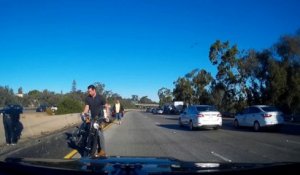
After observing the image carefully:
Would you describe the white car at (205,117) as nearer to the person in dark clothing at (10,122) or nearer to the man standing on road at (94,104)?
the person in dark clothing at (10,122)

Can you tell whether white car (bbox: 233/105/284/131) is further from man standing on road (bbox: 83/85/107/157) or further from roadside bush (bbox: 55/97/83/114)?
roadside bush (bbox: 55/97/83/114)

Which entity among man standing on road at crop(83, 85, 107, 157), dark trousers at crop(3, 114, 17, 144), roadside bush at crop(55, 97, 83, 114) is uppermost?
roadside bush at crop(55, 97, 83, 114)

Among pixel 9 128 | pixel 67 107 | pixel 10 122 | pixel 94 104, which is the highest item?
pixel 67 107

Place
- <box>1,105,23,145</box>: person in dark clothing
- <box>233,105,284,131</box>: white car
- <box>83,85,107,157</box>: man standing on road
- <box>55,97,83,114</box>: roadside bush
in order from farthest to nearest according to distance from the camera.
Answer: <box>55,97,83,114</box>: roadside bush → <box>233,105,284,131</box>: white car → <box>1,105,23,145</box>: person in dark clothing → <box>83,85,107,157</box>: man standing on road

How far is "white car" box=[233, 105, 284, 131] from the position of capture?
24.9m

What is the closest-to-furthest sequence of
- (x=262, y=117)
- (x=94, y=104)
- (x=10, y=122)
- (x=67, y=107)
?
(x=94, y=104)
(x=10, y=122)
(x=262, y=117)
(x=67, y=107)

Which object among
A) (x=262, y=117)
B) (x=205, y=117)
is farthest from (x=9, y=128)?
(x=262, y=117)

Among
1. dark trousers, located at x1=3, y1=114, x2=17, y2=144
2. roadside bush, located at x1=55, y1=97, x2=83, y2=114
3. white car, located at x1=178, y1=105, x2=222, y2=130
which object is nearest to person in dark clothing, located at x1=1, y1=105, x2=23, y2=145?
dark trousers, located at x1=3, y1=114, x2=17, y2=144

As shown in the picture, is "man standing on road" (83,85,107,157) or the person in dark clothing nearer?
"man standing on road" (83,85,107,157)

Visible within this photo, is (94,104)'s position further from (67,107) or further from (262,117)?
(67,107)

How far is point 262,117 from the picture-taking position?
2514 cm

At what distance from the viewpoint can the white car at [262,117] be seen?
24.9 m

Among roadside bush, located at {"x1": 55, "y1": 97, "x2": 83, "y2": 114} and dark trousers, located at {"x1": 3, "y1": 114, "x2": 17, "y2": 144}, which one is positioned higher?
roadside bush, located at {"x1": 55, "y1": 97, "x2": 83, "y2": 114}

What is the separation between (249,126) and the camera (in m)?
27.1
